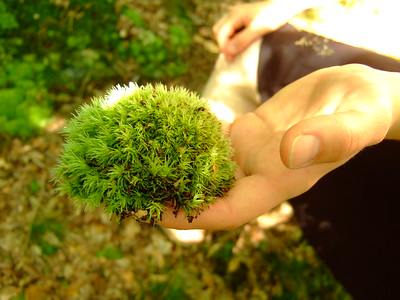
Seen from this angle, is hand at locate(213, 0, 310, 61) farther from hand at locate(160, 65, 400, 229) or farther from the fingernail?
the fingernail

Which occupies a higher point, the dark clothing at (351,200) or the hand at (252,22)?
the hand at (252,22)

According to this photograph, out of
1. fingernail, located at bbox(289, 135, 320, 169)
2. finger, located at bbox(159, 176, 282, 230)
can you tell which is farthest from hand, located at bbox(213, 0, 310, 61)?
fingernail, located at bbox(289, 135, 320, 169)

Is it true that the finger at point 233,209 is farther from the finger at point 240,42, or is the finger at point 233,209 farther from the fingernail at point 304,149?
the finger at point 240,42

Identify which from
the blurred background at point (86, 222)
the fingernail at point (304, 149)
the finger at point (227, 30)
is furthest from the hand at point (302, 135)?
the blurred background at point (86, 222)

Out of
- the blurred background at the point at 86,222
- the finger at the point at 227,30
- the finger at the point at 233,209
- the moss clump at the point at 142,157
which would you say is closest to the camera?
the moss clump at the point at 142,157

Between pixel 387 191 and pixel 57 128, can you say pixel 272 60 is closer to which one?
pixel 387 191

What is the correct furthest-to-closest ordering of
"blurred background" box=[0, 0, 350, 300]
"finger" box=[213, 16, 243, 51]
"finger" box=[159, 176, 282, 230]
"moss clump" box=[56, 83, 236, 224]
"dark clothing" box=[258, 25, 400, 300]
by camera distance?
"finger" box=[213, 16, 243, 51]
"blurred background" box=[0, 0, 350, 300]
"dark clothing" box=[258, 25, 400, 300]
"finger" box=[159, 176, 282, 230]
"moss clump" box=[56, 83, 236, 224]

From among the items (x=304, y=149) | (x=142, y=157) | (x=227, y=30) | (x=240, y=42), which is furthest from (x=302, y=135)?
(x=227, y=30)
